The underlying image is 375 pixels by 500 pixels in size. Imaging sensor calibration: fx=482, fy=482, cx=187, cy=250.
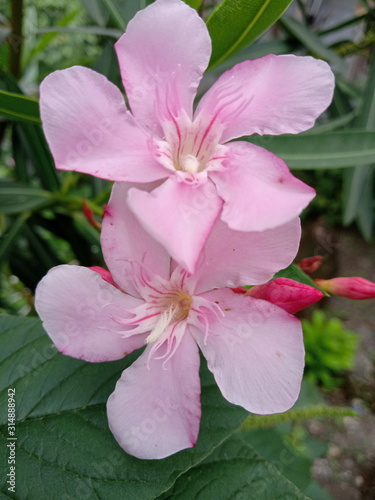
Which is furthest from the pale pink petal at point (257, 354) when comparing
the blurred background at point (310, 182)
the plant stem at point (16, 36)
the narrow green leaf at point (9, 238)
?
the plant stem at point (16, 36)

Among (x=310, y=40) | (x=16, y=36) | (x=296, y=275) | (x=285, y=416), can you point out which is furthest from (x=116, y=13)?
(x=285, y=416)

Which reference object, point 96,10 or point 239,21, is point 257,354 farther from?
point 96,10

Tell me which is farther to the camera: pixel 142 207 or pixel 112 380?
pixel 112 380

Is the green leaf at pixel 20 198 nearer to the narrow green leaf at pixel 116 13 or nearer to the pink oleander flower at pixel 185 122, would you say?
the narrow green leaf at pixel 116 13

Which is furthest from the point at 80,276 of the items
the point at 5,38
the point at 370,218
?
the point at 370,218

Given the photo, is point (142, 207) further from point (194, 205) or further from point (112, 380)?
point (112, 380)

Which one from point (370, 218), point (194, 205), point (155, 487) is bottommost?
point (370, 218)

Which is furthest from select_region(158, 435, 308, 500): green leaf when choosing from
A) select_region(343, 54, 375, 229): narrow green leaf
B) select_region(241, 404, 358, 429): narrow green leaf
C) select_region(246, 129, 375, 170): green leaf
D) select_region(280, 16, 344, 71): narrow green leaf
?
select_region(280, 16, 344, 71): narrow green leaf
